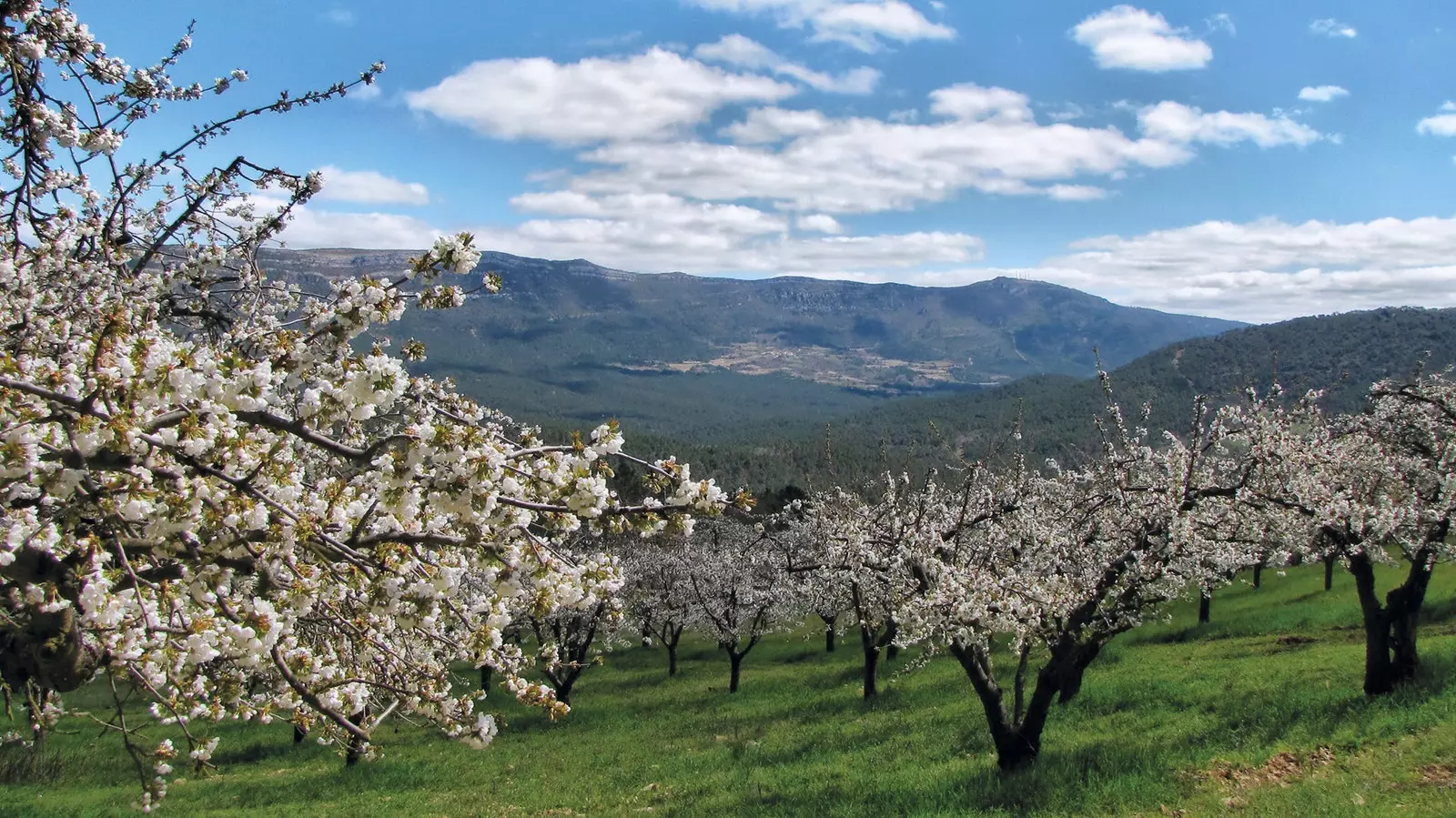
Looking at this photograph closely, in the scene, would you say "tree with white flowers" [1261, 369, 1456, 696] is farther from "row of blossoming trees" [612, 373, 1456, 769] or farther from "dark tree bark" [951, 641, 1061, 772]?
"dark tree bark" [951, 641, 1061, 772]

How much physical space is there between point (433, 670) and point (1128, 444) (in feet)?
43.0

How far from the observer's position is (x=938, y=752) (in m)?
18.1

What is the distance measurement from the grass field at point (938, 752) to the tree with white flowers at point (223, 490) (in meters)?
9.62

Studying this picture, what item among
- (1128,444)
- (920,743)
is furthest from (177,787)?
(1128,444)

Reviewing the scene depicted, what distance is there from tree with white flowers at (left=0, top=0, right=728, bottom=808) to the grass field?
9.62 metres

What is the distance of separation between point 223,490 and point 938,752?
16735mm

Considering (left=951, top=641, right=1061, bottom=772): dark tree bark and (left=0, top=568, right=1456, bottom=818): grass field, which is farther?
(left=951, top=641, right=1061, bottom=772): dark tree bark

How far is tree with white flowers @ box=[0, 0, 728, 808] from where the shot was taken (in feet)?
14.6

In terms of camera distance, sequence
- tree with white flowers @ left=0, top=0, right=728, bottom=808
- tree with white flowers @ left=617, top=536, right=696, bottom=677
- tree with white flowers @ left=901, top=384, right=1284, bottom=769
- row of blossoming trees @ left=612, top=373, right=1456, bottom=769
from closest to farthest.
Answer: tree with white flowers @ left=0, top=0, right=728, bottom=808, tree with white flowers @ left=901, top=384, right=1284, bottom=769, row of blossoming trees @ left=612, top=373, right=1456, bottom=769, tree with white flowers @ left=617, top=536, right=696, bottom=677

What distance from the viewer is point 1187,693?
19.5 meters

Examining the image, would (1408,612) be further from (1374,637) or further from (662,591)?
(662,591)

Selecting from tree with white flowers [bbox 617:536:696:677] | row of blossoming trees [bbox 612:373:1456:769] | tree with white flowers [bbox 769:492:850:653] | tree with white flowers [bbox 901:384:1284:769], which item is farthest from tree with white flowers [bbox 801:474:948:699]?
tree with white flowers [bbox 617:536:696:677]

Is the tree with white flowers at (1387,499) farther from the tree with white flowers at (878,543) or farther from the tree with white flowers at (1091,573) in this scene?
the tree with white flowers at (878,543)

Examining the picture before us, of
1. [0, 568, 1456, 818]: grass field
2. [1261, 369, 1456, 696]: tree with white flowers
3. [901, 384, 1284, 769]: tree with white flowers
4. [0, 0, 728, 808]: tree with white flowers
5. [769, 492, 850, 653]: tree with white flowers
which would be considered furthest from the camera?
[769, 492, 850, 653]: tree with white flowers
